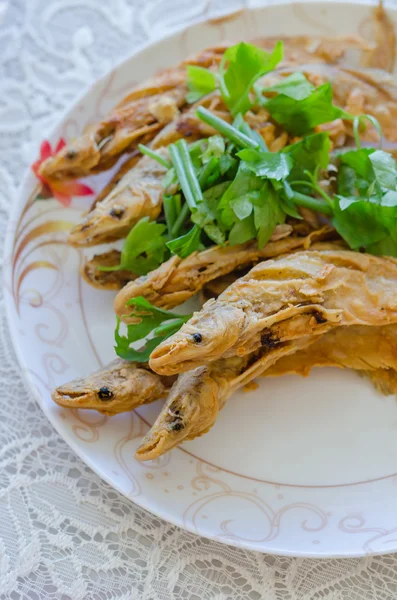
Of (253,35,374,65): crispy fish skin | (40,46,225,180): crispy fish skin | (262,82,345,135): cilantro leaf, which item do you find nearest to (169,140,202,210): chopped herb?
(40,46,225,180): crispy fish skin

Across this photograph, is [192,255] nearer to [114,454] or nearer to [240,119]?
[240,119]

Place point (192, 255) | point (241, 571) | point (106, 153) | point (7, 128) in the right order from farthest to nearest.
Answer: point (7, 128) < point (106, 153) < point (192, 255) < point (241, 571)

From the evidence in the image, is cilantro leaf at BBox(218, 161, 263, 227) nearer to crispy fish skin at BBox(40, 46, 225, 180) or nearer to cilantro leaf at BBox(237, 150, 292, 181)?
cilantro leaf at BBox(237, 150, 292, 181)

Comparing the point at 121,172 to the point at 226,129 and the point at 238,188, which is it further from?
the point at 238,188

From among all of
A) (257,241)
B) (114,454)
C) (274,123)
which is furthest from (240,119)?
(114,454)

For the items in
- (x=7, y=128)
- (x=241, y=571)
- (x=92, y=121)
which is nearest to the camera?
(x=241, y=571)
